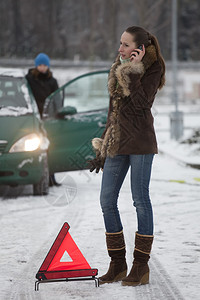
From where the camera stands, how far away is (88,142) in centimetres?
948

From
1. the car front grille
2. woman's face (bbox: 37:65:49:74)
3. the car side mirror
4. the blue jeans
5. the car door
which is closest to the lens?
the blue jeans

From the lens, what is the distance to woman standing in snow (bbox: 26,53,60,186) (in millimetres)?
10211

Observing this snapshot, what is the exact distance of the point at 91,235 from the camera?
654 centimetres

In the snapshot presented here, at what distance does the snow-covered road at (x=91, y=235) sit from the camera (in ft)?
15.2

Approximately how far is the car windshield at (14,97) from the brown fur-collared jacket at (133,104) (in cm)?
460

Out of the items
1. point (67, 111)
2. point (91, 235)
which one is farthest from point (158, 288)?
point (67, 111)

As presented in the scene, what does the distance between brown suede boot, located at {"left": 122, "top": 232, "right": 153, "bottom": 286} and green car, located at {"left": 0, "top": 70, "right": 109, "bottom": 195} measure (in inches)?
165

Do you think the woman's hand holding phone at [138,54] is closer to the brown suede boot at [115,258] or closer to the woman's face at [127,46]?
the woman's face at [127,46]

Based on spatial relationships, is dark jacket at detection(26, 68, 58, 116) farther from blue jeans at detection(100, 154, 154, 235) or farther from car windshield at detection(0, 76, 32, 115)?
blue jeans at detection(100, 154, 154, 235)

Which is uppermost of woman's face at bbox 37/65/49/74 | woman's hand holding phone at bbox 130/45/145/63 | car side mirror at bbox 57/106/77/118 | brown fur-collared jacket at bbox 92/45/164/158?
woman's hand holding phone at bbox 130/45/145/63

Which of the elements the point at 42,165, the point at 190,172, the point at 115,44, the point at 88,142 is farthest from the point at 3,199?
the point at 115,44

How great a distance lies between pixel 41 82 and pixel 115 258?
596 centimetres

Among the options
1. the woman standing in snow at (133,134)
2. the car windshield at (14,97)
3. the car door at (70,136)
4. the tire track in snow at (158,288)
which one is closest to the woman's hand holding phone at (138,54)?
the woman standing in snow at (133,134)

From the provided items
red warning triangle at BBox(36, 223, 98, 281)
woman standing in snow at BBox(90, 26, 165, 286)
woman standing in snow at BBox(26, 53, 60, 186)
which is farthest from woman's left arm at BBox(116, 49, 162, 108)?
woman standing in snow at BBox(26, 53, 60, 186)
